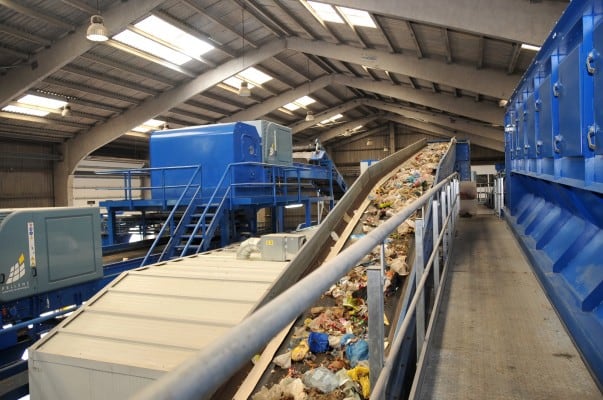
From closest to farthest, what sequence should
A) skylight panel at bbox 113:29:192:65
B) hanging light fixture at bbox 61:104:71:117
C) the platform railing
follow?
the platform railing < skylight panel at bbox 113:29:192:65 < hanging light fixture at bbox 61:104:71:117

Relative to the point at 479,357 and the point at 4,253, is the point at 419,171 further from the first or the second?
the point at 4,253

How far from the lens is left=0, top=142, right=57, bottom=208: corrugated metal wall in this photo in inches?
626

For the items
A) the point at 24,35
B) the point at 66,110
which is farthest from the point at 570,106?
the point at 66,110

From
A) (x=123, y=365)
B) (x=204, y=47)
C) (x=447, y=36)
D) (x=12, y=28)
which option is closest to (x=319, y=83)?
(x=204, y=47)

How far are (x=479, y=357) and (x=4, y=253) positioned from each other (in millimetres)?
5540

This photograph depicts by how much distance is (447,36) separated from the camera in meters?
10.9

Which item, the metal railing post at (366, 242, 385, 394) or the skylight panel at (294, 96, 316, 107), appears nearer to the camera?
the metal railing post at (366, 242, 385, 394)

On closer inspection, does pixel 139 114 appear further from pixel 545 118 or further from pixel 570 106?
pixel 570 106

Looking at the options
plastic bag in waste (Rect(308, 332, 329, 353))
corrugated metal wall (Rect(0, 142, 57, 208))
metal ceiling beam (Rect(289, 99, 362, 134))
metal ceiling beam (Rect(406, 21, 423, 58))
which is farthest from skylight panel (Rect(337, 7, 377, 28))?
corrugated metal wall (Rect(0, 142, 57, 208))

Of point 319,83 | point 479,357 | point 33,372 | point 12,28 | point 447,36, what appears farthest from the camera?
point 319,83

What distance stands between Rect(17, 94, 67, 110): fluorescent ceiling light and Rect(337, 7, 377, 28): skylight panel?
9886 millimetres

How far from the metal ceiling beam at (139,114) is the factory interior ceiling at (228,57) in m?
0.04

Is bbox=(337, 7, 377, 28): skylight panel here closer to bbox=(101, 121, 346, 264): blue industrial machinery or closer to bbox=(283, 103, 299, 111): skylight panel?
bbox=(101, 121, 346, 264): blue industrial machinery

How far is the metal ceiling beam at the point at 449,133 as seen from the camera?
2213 cm
